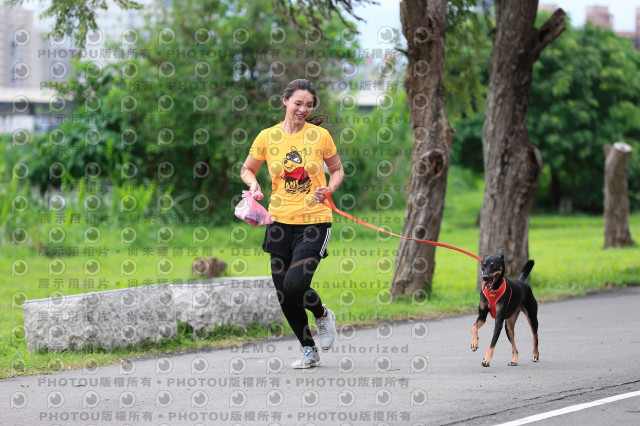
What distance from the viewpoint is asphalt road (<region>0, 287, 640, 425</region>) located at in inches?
233

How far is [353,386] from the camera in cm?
680

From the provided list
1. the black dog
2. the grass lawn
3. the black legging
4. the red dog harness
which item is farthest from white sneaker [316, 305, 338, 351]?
the grass lawn

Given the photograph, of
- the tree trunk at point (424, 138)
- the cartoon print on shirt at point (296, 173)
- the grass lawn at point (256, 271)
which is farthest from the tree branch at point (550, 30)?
the cartoon print on shirt at point (296, 173)

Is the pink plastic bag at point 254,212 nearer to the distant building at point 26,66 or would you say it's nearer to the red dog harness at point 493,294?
the red dog harness at point 493,294

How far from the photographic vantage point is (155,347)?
891 cm

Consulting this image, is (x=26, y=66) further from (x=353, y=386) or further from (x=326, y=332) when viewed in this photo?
(x=353, y=386)

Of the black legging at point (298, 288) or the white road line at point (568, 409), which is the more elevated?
the black legging at point (298, 288)

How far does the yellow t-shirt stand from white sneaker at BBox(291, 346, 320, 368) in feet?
3.74

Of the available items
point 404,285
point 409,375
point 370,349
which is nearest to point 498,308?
point 409,375

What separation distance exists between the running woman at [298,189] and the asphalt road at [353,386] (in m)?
0.87

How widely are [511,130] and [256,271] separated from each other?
5.99 metres

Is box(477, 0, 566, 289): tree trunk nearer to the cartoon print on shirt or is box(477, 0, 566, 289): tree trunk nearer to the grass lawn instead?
the grass lawn

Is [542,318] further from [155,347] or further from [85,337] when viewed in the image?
[85,337]

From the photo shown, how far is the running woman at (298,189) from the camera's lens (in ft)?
23.7
